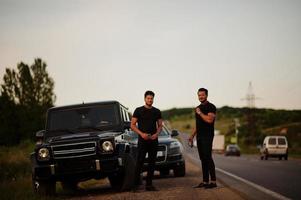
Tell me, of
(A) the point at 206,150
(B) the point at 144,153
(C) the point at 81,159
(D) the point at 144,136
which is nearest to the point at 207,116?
(A) the point at 206,150

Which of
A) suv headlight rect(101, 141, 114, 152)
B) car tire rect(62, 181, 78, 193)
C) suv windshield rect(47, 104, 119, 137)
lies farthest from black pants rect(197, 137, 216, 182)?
car tire rect(62, 181, 78, 193)

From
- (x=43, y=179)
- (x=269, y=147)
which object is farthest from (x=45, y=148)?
Result: (x=269, y=147)

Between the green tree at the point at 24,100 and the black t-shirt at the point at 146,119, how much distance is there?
56.1 metres

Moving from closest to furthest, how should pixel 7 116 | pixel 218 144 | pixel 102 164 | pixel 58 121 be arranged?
pixel 102 164 < pixel 58 121 < pixel 7 116 < pixel 218 144

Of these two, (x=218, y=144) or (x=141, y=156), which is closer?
(x=141, y=156)

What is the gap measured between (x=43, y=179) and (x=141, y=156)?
2.00m

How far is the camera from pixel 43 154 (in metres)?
11.3

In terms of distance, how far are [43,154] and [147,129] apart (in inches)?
83.6

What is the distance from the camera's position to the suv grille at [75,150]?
11.2m

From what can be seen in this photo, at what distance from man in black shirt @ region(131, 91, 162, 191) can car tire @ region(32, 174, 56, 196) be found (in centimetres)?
176

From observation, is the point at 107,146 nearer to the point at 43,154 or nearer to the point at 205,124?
the point at 43,154

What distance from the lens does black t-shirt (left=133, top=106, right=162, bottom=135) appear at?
11492 millimetres

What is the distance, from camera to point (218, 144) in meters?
85.2

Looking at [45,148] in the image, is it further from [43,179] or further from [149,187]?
[149,187]
